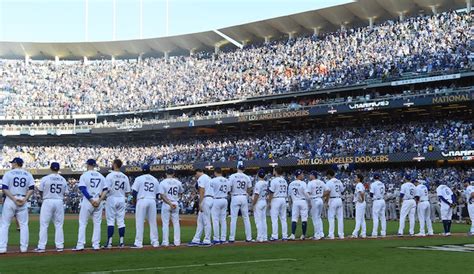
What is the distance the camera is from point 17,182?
48.0ft

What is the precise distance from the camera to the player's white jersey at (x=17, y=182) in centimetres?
1455

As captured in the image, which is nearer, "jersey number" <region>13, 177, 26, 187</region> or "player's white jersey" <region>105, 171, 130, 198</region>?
"jersey number" <region>13, 177, 26, 187</region>

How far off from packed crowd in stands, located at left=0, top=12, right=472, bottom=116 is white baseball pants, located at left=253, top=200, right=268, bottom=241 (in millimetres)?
29093

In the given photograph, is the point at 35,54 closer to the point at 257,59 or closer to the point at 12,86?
the point at 12,86

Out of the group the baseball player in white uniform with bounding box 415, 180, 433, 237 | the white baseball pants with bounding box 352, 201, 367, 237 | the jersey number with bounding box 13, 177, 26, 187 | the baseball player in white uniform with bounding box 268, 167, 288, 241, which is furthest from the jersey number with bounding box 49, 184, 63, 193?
the baseball player in white uniform with bounding box 415, 180, 433, 237

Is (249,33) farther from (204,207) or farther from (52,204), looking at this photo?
(52,204)

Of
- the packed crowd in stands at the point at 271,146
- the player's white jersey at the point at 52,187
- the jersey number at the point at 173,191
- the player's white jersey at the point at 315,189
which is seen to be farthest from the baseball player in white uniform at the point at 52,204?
the packed crowd in stands at the point at 271,146

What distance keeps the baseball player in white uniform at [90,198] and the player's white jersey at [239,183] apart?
4041mm

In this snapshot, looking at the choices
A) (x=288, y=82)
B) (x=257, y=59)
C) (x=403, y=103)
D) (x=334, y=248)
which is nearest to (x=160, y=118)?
(x=257, y=59)

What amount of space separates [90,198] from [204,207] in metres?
3.43

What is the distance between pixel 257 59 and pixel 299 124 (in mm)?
9151

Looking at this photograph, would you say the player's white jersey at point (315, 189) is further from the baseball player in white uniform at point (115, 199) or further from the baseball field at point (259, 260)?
the baseball player in white uniform at point (115, 199)

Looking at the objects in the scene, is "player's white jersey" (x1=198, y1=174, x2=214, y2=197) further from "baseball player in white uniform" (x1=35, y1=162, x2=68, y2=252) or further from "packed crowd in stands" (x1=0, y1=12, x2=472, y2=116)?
"packed crowd in stands" (x1=0, y1=12, x2=472, y2=116)

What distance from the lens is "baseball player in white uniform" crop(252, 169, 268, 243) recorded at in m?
18.7
